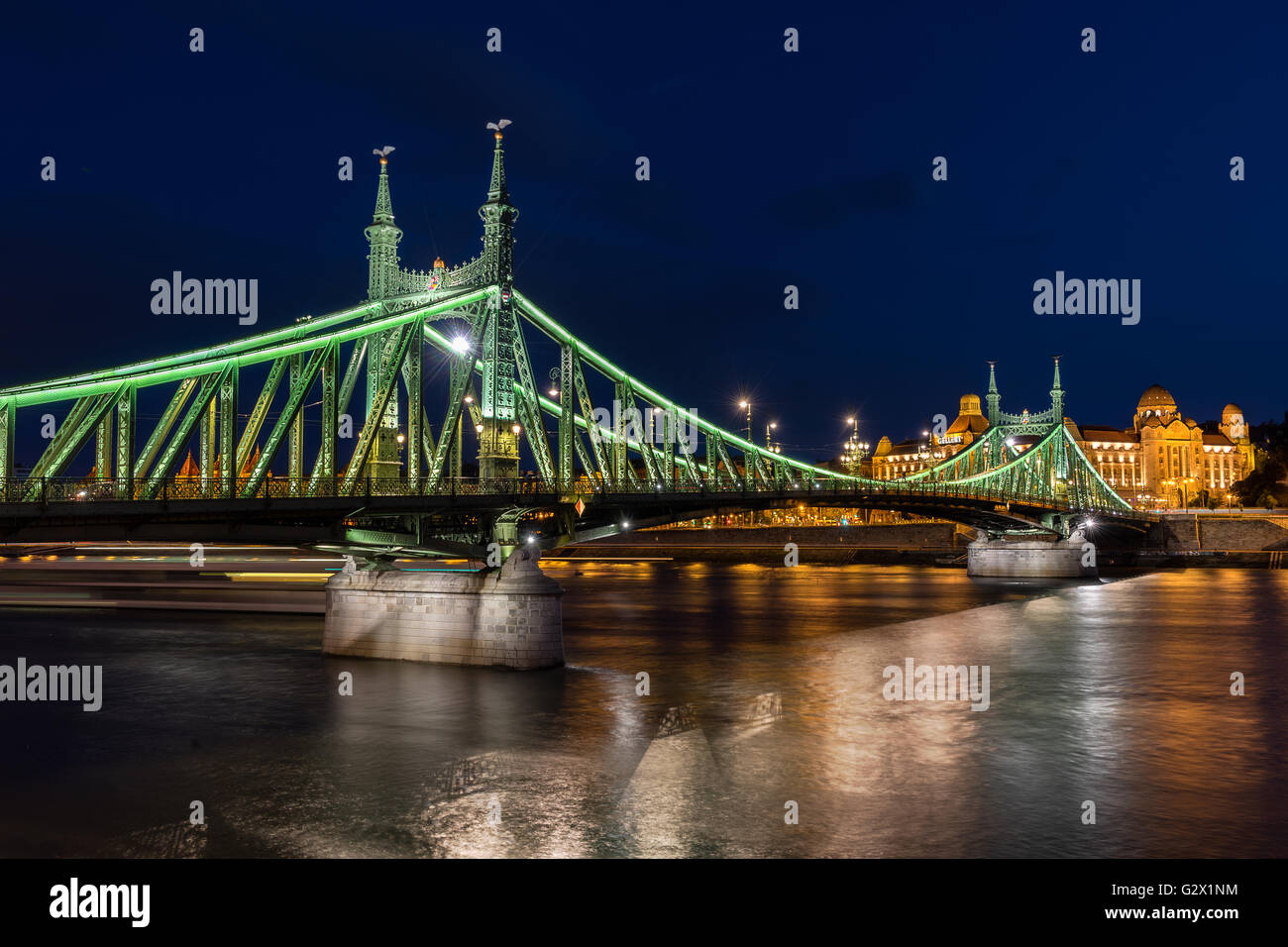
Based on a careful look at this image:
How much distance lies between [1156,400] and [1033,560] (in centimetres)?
13559

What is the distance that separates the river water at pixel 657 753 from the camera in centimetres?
1130

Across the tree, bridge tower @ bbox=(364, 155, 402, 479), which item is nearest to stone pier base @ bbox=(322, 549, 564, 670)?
bridge tower @ bbox=(364, 155, 402, 479)

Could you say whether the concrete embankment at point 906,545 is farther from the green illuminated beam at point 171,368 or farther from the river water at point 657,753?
the green illuminated beam at point 171,368

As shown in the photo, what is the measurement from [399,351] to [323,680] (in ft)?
58.1

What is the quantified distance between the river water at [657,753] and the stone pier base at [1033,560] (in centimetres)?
4225

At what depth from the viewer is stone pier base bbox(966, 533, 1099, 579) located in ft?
244

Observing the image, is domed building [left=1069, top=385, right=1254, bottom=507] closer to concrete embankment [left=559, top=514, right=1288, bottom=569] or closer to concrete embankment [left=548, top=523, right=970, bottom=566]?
concrete embankment [left=559, top=514, right=1288, bottom=569]

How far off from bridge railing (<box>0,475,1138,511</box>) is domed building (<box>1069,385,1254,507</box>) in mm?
139288

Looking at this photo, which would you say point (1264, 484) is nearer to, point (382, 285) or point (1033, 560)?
point (1033, 560)

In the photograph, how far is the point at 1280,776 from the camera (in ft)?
47.2

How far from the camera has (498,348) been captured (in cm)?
4584

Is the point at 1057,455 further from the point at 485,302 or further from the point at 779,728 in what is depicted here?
the point at 779,728

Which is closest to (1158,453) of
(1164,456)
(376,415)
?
(1164,456)

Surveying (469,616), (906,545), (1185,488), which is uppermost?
(1185,488)
